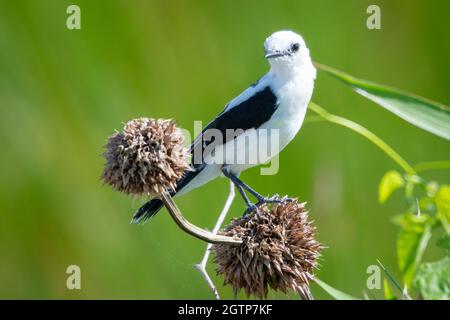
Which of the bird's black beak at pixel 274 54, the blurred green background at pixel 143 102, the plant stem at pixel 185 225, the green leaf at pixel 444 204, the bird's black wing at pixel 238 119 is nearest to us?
the plant stem at pixel 185 225

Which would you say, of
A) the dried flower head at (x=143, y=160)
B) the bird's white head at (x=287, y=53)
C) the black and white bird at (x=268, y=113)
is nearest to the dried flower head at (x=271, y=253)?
the dried flower head at (x=143, y=160)

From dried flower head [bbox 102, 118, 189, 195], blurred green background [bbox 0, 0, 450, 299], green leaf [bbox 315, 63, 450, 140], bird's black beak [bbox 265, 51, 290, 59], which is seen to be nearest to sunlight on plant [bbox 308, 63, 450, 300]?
green leaf [bbox 315, 63, 450, 140]

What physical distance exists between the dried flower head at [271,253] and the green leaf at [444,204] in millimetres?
361

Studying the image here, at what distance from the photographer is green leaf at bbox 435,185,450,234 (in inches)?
86.2

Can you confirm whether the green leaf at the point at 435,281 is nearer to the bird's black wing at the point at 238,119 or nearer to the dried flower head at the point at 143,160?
the dried flower head at the point at 143,160

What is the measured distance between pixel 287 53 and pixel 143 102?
1475mm

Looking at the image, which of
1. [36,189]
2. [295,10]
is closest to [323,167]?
[295,10]

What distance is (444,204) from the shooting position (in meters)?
2.20

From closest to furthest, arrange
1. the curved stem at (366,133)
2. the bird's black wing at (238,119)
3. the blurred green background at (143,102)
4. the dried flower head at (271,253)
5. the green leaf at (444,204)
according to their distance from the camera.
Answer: the dried flower head at (271,253), the green leaf at (444,204), the curved stem at (366,133), the bird's black wing at (238,119), the blurred green background at (143,102)

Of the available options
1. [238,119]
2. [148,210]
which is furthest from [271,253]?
[238,119]

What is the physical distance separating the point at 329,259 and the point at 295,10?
4.17ft

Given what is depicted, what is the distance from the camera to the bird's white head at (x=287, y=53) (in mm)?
2487

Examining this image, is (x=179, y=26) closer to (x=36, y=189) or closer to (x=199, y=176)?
(x=36, y=189)

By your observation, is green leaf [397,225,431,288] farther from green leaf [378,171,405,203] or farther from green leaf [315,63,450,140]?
green leaf [315,63,450,140]
